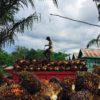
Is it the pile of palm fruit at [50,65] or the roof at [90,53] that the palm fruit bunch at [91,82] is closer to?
the pile of palm fruit at [50,65]

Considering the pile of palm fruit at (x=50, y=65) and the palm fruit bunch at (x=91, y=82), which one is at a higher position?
Result: the pile of palm fruit at (x=50, y=65)

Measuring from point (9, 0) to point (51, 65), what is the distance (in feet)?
18.3

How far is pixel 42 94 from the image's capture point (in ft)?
13.5

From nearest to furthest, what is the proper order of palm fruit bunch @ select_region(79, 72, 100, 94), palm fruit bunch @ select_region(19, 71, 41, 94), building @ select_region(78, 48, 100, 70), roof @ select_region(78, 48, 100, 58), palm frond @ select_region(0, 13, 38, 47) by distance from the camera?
palm fruit bunch @ select_region(19, 71, 41, 94) < palm fruit bunch @ select_region(79, 72, 100, 94) < palm frond @ select_region(0, 13, 38, 47) < building @ select_region(78, 48, 100, 70) < roof @ select_region(78, 48, 100, 58)

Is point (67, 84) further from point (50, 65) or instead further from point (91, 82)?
point (50, 65)

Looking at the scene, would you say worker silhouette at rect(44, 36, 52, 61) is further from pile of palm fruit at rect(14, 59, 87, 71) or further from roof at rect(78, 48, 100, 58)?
Result: roof at rect(78, 48, 100, 58)

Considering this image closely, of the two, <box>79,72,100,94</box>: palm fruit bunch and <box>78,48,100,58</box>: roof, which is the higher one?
<box>78,48,100,58</box>: roof

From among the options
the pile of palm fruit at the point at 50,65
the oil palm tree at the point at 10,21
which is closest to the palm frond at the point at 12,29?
the oil palm tree at the point at 10,21

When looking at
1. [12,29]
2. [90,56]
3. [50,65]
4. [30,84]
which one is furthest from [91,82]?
[90,56]

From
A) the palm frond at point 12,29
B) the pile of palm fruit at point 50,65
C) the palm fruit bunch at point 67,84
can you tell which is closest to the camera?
the palm fruit bunch at point 67,84

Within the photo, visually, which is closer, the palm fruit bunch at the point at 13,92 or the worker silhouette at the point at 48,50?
the palm fruit bunch at the point at 13,92

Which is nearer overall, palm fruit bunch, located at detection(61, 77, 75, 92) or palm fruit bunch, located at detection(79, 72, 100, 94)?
palm fruit bunch, located at detection(79, 72, 100, 94)

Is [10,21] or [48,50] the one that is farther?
[48,50]

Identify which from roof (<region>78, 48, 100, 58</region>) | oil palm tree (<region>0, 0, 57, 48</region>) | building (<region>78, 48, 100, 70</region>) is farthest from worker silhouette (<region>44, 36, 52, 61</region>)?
roof (<region>78, 48, 100, 58</region>)
